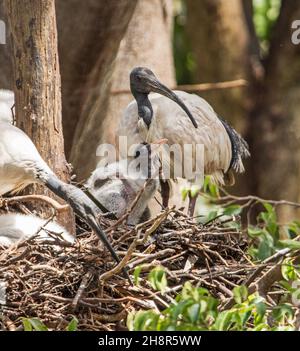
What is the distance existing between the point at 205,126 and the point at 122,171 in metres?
1.07

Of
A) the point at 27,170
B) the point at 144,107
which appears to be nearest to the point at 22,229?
the point at 27,170

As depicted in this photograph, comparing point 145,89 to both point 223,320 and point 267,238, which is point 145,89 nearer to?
point 267,238

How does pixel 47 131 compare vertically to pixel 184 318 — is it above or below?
above

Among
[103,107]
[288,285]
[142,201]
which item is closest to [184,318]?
[288,285]

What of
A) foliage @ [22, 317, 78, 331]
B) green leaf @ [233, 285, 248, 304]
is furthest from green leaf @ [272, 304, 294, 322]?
foliage @ [22, 317, 78, 331]

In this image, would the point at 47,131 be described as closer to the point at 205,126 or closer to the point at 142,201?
the point at 142,201

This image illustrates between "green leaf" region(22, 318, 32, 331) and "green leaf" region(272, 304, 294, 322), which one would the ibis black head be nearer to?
"green leaf" region(272, 304, 294, 322)

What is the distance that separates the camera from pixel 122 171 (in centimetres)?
708

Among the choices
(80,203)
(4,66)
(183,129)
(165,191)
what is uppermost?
(4,66)

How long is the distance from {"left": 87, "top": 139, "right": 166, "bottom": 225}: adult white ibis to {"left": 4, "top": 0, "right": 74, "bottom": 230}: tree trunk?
0.57 m

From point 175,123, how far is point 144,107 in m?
0.24

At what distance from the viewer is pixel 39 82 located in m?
6.36

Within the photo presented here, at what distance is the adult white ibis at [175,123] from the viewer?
25.3ft

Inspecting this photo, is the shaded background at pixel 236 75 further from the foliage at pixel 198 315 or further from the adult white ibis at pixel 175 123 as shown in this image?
the foliage at pixel 198 315
